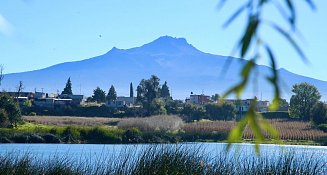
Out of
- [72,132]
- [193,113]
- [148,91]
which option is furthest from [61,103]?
[72,132]

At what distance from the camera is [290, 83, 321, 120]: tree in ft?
234

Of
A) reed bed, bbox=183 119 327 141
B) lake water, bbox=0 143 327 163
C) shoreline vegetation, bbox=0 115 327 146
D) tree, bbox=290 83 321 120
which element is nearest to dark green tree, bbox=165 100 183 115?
tree, bbox=290 83 321 120

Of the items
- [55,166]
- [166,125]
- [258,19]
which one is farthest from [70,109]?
[258,19]

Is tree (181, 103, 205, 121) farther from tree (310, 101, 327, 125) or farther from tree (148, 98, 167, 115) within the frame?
tree (310, 101, 327, 125)

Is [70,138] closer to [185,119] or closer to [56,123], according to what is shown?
[56,123]

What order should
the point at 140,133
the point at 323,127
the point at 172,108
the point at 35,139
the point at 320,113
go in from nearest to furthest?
the point at 35,139, the point at 140,133, the point at 323,127, the point at 320,113, the point at 172,108

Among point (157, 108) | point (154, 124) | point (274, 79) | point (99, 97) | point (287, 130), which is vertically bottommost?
point (287, 130)

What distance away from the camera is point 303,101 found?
250 ft

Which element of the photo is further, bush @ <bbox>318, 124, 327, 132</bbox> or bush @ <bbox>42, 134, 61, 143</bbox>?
bush @ <bbox>318, 124, 327, 132</bbox>

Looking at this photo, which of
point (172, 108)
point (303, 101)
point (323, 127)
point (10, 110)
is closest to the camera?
point (10, 110)

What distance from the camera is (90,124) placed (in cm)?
6275

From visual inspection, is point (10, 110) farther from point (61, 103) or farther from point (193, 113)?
point (61, 103)

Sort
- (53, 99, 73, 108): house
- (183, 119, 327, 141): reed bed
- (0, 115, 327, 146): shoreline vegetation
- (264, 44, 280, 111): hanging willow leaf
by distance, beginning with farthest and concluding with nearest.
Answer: (53, 99, 73, 108): house, (183, 119, 327, 141): reed bed, (0, 115, 327, 146): shoreline vegetation, (264, 44, 280, 111): hanging willow leaf

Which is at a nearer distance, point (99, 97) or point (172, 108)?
point (172, 108)
